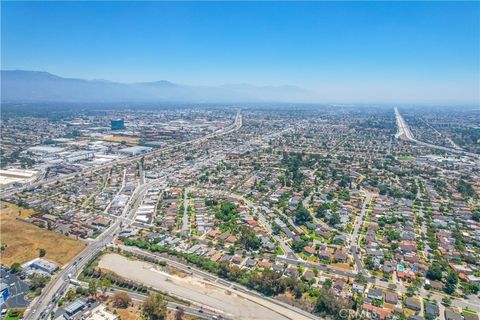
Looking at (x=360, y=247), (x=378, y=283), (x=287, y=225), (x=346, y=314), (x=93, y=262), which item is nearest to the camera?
(x=346, y=314)

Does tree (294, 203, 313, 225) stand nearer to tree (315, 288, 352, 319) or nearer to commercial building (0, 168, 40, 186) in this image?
tree (315, 288, 352, 319)

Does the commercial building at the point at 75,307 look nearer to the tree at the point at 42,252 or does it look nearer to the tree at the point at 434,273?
the tree at the point at 42,252

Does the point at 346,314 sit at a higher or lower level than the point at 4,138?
lower

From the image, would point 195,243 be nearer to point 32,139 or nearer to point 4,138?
point 32,139

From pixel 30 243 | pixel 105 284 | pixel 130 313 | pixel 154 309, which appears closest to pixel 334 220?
pixel 154 309

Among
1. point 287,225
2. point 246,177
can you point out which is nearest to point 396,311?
point 287,225

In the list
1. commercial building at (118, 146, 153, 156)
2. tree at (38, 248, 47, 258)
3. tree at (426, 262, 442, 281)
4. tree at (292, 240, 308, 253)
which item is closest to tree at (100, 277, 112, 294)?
tree at (38, 248, 47, 258)
